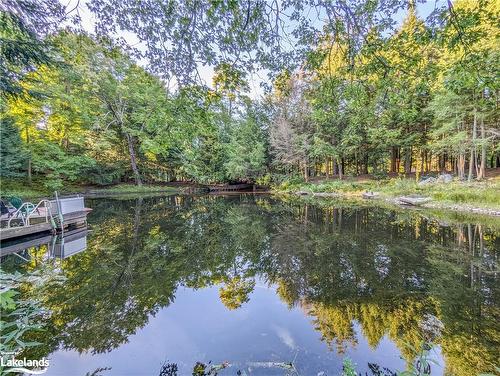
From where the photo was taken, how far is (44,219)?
24.3 feet

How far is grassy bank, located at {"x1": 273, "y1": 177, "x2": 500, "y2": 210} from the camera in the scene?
11543 millimetres

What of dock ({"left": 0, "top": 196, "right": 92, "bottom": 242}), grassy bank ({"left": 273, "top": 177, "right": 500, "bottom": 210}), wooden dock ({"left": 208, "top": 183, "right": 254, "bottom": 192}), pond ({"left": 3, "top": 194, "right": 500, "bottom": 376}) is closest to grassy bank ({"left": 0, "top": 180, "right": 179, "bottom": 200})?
wooden dock ({"left": 208, "top": 183, "right": 254, "bottom": 192})

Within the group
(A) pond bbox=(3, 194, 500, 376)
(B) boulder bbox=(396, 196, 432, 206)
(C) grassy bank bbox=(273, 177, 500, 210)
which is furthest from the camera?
(B) boulder bbox=(396, 196, 432, 206)

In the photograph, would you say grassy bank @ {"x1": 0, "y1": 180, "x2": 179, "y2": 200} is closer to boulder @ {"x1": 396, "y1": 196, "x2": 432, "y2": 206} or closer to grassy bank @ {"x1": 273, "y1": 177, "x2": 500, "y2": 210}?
grassy bank @ {"x1": 273, "y1": 177, "x2": 500, "y2": 210}

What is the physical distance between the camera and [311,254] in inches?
219

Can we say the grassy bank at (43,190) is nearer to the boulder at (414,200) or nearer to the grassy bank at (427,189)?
the grassy bank at (427,189)

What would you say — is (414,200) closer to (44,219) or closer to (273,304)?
(273,304)

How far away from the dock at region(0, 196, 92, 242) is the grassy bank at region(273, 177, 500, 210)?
1629 cm

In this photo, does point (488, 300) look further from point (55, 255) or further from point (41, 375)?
point (55, 255)

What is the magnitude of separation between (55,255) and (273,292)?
194 inches

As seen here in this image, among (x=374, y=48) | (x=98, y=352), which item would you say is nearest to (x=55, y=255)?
(x=98, y=352)

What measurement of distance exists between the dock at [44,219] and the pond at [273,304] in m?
1.32

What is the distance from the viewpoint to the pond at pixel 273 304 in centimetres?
254

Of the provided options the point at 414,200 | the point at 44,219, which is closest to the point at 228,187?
the point at 414,200
